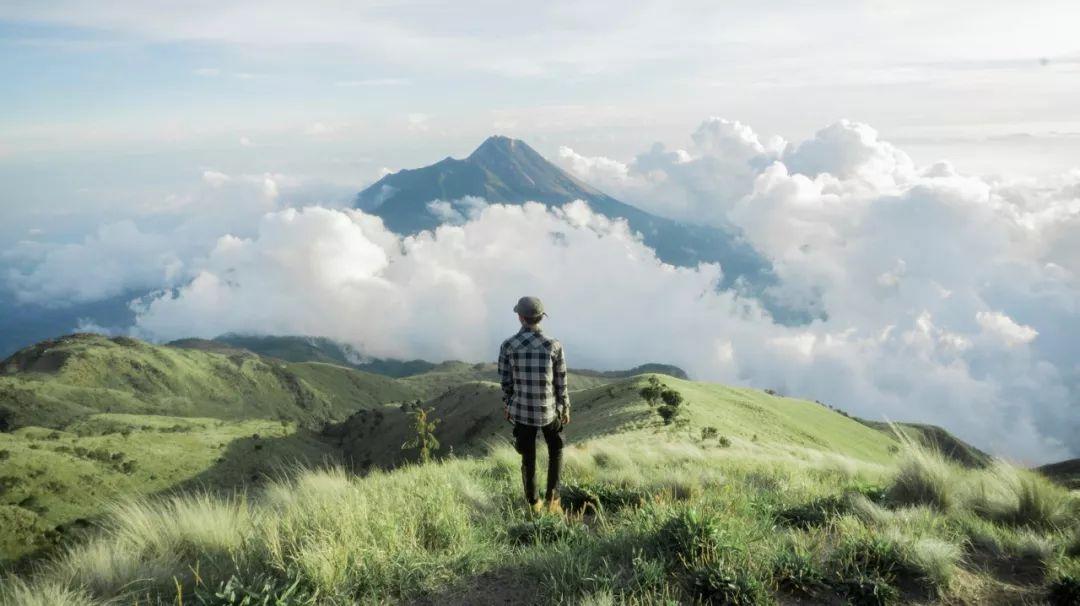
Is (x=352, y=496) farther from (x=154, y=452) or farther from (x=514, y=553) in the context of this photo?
(x=154, y=452)

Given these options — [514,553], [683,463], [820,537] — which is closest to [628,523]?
[514,553]

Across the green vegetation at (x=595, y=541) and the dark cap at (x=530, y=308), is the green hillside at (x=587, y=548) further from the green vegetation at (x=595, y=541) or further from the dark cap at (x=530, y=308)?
the dark cap at (x=530, y=308)

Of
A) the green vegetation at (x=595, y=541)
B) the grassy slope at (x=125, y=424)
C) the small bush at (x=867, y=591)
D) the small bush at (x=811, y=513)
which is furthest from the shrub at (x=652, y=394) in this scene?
the small bush at (x=867, y=591)

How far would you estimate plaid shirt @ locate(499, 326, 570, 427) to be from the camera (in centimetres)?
851

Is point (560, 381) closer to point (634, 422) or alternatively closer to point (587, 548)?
point (587, 548)

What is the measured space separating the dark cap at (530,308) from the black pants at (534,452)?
1599 mm

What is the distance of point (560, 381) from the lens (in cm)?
877

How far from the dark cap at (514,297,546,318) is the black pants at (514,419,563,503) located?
5.25 ft

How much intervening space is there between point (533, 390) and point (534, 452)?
95 centimetres

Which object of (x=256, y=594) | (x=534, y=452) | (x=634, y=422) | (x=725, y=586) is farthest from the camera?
(x=634, y=422)

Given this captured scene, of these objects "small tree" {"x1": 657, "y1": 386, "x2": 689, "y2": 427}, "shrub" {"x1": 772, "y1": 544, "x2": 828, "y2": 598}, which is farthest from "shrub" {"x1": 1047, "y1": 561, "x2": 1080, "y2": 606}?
"small tree" {"x1": 657, "y1": 386, "x2": 689, "y2": 427}

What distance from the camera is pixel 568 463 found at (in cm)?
1304

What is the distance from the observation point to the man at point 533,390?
8.52m

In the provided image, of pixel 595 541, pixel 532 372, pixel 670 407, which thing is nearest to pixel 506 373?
pixel 532 372
